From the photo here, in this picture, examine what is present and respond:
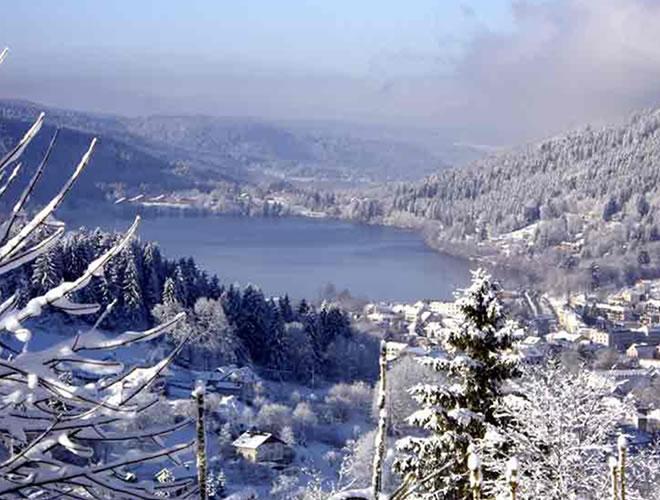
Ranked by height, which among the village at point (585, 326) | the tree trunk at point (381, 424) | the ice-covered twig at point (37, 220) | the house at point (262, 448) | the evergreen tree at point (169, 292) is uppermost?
the ice-covered twig at point (37, 220)

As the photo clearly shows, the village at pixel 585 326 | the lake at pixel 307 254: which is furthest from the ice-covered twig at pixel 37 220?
the lake at pixel 307 254

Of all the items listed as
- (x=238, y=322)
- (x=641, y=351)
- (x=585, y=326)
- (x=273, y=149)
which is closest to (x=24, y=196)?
(x=238, y=322)

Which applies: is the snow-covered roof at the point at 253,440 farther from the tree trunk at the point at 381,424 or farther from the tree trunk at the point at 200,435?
the tree trunk at the point at 200,435

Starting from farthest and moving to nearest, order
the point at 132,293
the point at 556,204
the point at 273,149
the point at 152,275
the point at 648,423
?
1. the point at 273,149
2. the point at 556,204
3. the point at 152,275
4. the point at 132,293
5. the point at 648,423

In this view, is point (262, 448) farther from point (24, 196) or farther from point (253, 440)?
point (24, 196)

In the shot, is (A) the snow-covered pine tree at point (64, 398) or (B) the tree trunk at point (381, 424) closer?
(A) the snow-covered pine tree at point (64, 398)

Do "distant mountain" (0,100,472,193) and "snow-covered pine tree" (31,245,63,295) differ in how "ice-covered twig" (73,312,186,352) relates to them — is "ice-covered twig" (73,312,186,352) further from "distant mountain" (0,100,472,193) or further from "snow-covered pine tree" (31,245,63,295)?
"distant mountain" (0,100,472,193)
